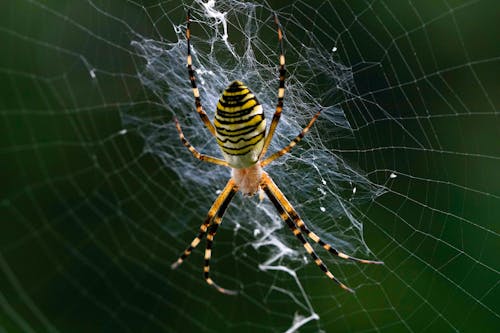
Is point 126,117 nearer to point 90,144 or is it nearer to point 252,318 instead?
point 90,144

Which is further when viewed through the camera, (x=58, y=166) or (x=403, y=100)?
(x=58, y=166)

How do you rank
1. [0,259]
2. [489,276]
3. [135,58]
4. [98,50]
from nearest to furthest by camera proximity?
1. [489,276]
2. [135,58]
3. [98,50]
4. [0,259]

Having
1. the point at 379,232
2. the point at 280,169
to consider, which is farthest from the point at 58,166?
the point at 379,232

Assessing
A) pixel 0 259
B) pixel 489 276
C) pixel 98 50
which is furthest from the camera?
pixel 0 259

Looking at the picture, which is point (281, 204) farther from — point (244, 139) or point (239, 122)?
point (239, 122)

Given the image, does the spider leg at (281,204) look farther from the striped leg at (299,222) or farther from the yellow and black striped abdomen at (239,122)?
the yellow and black striped abdomen at (239,122)

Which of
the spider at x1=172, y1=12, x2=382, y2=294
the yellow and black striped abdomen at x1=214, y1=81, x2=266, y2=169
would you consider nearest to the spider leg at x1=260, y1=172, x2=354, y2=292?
the spider at x1=172, y1=12, x2=382, y2=294

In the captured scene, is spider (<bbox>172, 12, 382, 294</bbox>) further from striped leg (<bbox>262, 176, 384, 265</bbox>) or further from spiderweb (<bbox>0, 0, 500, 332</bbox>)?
spiderweb (<bbox>0, 0, 500, 332</bbox>)
